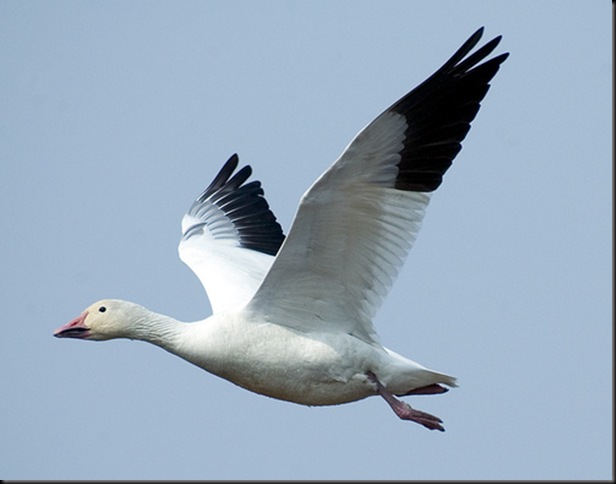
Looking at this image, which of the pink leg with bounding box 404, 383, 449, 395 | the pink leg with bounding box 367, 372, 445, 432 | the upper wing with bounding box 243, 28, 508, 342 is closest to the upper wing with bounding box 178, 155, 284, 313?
the upper wing with bounding box 243, 28, 508, 342

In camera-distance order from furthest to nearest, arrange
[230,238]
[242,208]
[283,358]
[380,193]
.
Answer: [242,208] → [230,238] → [283,358] → [380,193]

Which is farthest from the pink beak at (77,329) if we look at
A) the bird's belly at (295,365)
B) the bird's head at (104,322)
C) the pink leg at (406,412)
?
the pink leg at (406,412)

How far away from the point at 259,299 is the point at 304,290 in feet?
1.07

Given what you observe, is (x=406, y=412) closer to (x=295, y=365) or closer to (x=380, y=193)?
(x=295, y=365)

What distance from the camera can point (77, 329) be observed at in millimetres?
9734

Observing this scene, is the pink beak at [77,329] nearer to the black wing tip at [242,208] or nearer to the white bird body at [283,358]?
the white bird body at [283,358]

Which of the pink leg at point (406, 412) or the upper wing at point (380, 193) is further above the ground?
the upper wing at point (380, 193)

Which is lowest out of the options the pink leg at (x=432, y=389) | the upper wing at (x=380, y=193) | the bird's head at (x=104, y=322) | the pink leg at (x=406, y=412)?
the pink leg at (x=406, y=412)

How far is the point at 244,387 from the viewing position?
9430mm

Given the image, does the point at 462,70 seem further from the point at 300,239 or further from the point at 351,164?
the point at 300,239

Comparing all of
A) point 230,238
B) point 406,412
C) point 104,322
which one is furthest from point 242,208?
point 406,412

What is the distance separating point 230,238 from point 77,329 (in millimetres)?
2742

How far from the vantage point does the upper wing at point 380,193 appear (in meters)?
8.63

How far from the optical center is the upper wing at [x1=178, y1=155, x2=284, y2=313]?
10.9 m
